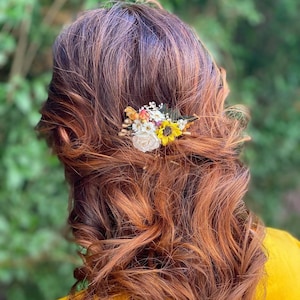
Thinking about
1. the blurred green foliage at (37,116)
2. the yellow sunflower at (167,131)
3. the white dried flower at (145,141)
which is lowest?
the blurred green foliage at (37,116)

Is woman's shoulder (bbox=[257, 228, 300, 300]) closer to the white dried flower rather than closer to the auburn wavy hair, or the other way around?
the auburn wavy hair

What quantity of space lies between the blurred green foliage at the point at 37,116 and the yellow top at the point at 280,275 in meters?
0.90

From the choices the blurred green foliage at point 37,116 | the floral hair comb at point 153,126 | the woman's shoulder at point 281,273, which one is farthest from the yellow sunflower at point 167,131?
the blurred green foliage at point 37,116

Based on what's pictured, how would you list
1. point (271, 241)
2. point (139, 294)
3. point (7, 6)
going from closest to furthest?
point (139, 294) < point (271, 241) < point (7, 6)

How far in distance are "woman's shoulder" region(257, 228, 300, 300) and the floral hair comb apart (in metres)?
0.29

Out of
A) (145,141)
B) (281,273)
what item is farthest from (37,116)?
(281,273)

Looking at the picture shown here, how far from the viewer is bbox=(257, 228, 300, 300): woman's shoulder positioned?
1141 millimetres

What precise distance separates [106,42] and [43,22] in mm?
1212

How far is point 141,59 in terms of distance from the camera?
1091 millimetres

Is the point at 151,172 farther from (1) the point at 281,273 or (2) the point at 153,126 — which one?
(1) the point at 281,273

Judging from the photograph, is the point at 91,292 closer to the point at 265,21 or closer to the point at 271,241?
the point at 271,241

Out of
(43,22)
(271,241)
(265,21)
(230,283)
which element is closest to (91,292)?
(230,283)

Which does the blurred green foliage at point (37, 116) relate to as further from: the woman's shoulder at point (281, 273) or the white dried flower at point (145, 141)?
the woman's shoulder at point (281, 273)

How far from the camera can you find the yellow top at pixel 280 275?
1.14 metres
